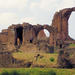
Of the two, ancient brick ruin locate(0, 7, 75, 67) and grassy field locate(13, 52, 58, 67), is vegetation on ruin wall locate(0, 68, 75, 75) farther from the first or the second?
ancient brick ruin locate(0, 7, 75, 67)

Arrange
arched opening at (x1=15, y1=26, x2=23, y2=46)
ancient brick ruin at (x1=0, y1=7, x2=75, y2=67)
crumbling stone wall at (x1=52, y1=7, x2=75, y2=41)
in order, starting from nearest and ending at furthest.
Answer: ancient brick ruin at (x1=0, y1=7, x2=75, y2=67) < arched opening at (x1=15, y1=26, x2=23, y2=46) < crumbling stone wall at (x1=52, y1=7, x2=75, y2=41)

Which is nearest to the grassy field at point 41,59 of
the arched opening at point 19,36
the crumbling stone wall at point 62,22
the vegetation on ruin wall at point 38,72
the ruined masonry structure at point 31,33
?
the vegetation on ruin wall at point 38,72

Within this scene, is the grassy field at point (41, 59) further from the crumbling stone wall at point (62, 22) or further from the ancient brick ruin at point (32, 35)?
the crumbling stone wall at point (62, 22)

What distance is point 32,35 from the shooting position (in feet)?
155

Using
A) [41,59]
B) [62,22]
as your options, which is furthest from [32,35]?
[41,59]

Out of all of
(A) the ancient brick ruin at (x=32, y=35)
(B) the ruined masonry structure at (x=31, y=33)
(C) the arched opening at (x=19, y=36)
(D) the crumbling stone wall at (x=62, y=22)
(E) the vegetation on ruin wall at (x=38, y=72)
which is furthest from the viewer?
(D) the crumbling stone wall at (x=62, y=22)

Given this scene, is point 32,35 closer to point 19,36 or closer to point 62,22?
point 19,36

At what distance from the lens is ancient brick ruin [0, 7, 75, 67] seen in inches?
1660

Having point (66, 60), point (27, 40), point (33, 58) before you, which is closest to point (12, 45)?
point (27, 40)

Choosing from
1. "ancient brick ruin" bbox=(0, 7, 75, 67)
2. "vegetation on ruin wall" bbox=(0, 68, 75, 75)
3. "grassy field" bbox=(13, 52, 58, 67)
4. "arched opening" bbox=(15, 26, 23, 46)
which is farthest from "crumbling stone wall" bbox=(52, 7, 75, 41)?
"vegetation on ruin wall" bbox=(0, 68, 75, 75)

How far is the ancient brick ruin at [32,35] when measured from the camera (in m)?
42.2

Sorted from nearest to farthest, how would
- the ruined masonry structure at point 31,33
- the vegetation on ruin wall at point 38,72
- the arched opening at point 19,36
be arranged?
1. the vegetation on ruin wall at point 38,72
2. the ruined masonry structure at point 31,33
3. the arched opening at point 19,36

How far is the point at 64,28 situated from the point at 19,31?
12.0 meters

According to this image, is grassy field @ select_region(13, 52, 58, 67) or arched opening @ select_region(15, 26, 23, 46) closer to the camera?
grassy field @ select_region(13, 52, 58, 67)
